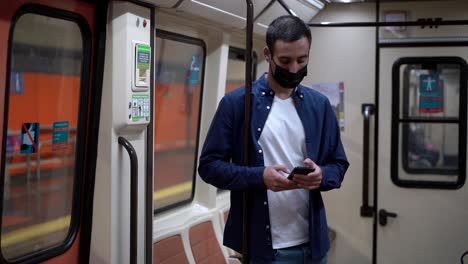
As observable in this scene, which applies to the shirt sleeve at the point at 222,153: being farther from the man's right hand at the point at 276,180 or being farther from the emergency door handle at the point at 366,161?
the emergency door handle at the point at 366,161

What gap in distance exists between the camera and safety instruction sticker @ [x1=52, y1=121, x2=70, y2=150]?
9.05ft

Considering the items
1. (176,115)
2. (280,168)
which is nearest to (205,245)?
(176,115)

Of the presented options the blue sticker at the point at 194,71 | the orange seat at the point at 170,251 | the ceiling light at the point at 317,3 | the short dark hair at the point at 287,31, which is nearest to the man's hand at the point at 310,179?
the short dark hair at the point at 287,31

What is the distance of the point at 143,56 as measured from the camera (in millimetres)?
2979

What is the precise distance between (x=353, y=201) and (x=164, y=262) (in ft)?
6.44

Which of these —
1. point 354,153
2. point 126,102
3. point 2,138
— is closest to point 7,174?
point 2,138

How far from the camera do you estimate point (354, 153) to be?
15.8ft

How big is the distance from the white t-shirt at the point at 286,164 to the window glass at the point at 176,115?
1791 mm

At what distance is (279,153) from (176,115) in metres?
A: 2.13

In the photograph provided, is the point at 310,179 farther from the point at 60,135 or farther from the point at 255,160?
the point at 60,135

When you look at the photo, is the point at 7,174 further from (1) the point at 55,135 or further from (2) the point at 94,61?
(2) the point at 94,61

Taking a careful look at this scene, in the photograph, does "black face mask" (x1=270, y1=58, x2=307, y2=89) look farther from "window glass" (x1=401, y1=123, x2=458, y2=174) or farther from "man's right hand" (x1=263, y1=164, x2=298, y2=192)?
"window glass" (x1=401, y1=123, x2=458, y2=174)

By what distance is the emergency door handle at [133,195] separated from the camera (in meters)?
2.90

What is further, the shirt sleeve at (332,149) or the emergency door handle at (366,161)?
the emergency door handle at (366,161)
